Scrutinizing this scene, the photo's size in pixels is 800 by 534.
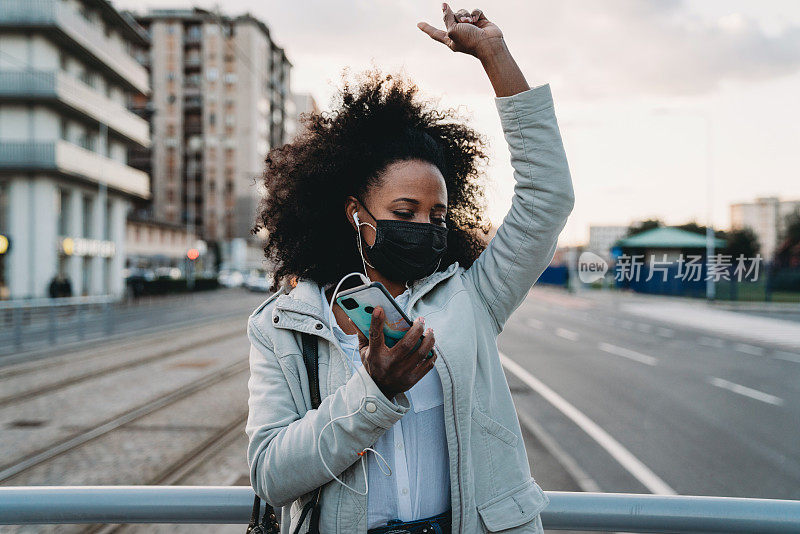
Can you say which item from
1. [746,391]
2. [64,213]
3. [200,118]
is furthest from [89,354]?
[200,118]

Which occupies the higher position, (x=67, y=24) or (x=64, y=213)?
(x=67, y=24)

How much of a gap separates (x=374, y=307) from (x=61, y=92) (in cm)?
3105

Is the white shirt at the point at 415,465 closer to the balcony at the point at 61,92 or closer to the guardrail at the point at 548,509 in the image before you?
the guardrail at the point at 548,509

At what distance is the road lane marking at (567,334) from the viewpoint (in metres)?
16.5

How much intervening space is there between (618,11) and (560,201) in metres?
1.21

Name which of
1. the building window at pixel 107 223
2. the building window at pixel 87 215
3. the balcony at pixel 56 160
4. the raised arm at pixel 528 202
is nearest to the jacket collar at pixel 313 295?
the raised arm at pixel 528 202

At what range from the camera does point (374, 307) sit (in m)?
1.20

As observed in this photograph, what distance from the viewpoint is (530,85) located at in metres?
1.47

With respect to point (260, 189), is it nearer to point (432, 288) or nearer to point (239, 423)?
point (432, 288)

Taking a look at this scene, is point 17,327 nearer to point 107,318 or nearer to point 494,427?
point 107,318

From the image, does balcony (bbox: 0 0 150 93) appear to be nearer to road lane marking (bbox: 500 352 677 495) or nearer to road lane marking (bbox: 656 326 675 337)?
road lane marking (bbox: 500 352 677 495)

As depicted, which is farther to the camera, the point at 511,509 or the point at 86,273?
the point at 86,273

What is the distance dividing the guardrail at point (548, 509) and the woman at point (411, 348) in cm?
23

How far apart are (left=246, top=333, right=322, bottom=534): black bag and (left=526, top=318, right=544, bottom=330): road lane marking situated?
59.6 feet
